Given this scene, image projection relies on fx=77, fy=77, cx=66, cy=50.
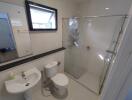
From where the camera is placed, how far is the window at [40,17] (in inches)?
54.6

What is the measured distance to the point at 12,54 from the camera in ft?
4.26

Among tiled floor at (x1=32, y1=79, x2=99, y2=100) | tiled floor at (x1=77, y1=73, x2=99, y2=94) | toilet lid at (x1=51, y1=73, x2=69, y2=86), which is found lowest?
tiled floor at (x1=32, y1=79, x2=99, y2=100)

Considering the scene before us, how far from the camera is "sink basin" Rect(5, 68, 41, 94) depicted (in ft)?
3.54

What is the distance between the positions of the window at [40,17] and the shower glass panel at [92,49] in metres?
0.42

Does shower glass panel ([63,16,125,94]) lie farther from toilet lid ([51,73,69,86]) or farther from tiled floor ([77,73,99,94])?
toilet lid ([51,73,69,86])

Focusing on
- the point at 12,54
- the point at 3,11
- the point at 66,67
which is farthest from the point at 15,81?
the point at 66,67

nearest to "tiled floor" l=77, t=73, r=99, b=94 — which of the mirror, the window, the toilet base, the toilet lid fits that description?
the toilet base

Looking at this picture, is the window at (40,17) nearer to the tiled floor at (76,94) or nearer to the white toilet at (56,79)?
the white toilet at (56,79)

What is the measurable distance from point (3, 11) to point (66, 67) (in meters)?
2.08

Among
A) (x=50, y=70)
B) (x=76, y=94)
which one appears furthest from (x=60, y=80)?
(x=76, y=94)

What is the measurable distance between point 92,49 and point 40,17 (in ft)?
5.48

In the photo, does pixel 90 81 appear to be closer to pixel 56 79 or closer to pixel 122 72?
pixel 56 79

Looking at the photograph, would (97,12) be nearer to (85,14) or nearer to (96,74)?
(85,14)

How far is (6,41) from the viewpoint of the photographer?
119cm
